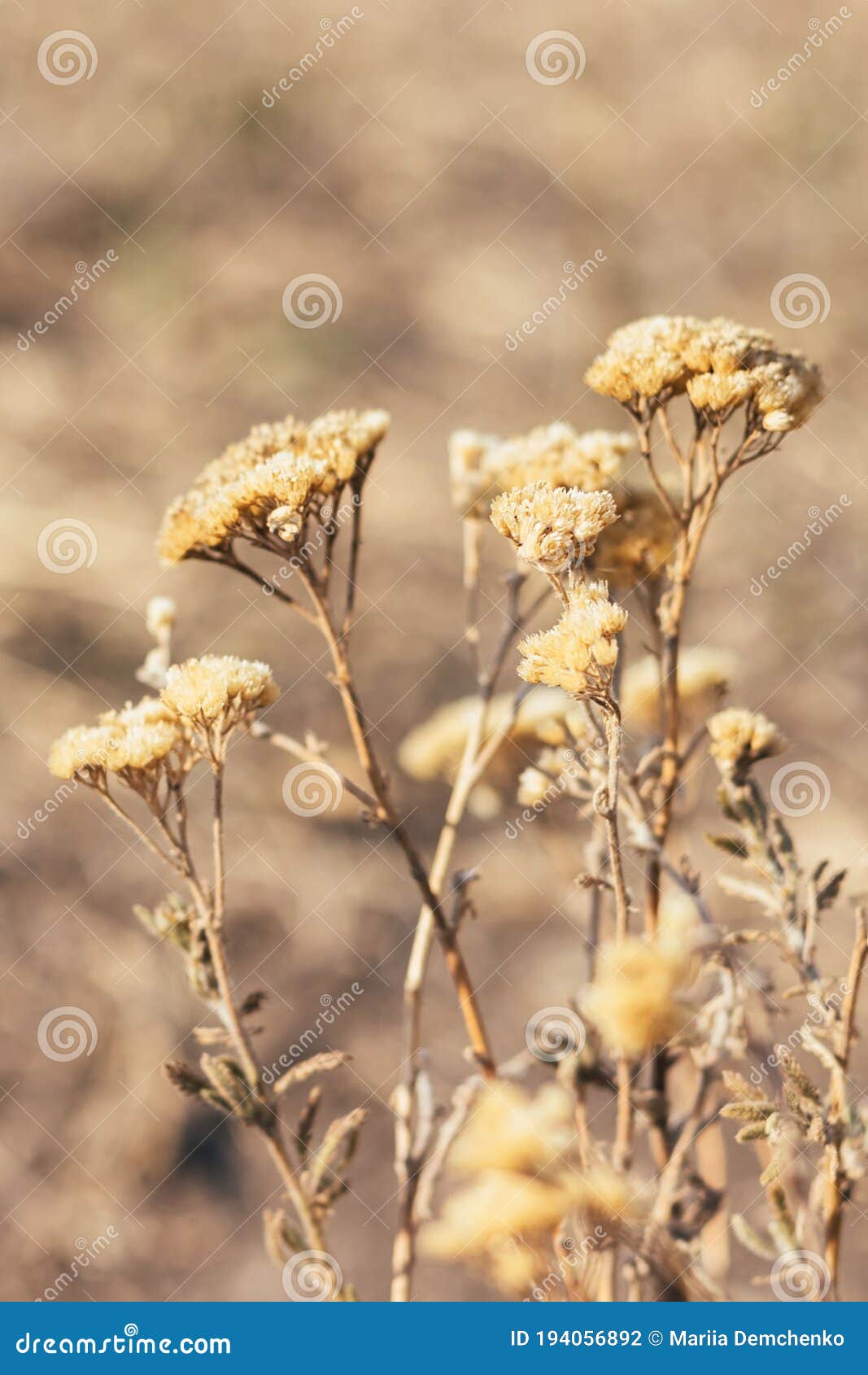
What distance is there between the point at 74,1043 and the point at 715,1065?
1658mm

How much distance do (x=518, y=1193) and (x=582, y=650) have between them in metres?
0.32

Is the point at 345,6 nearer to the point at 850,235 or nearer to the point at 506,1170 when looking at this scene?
the point at 850,235

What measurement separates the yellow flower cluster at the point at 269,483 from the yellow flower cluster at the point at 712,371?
0.64 feet

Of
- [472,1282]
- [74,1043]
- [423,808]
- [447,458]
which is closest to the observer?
[472,1282]

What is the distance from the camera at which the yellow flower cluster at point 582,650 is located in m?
0.59

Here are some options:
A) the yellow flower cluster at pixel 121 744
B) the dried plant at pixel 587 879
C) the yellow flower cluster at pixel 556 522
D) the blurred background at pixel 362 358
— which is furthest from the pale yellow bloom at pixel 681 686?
the blurred background at pixel 362 358

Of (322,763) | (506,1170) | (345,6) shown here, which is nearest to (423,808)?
(322,763)

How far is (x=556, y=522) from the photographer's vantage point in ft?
2.06

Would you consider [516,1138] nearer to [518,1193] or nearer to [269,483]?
[518,1193]

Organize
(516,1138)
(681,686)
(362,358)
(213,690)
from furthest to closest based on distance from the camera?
(362,358) < (681,686) < (213,690) < (516,1138)

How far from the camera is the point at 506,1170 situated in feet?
1.94

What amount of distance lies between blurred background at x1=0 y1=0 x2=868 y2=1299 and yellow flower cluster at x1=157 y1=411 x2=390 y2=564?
1.35 metres

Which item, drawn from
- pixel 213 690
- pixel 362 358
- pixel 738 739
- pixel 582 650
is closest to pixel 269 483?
pixel 213 690

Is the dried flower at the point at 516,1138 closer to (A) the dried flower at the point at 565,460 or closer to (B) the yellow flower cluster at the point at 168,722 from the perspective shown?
(B) the yellow flower cluster at the point at 168,722
